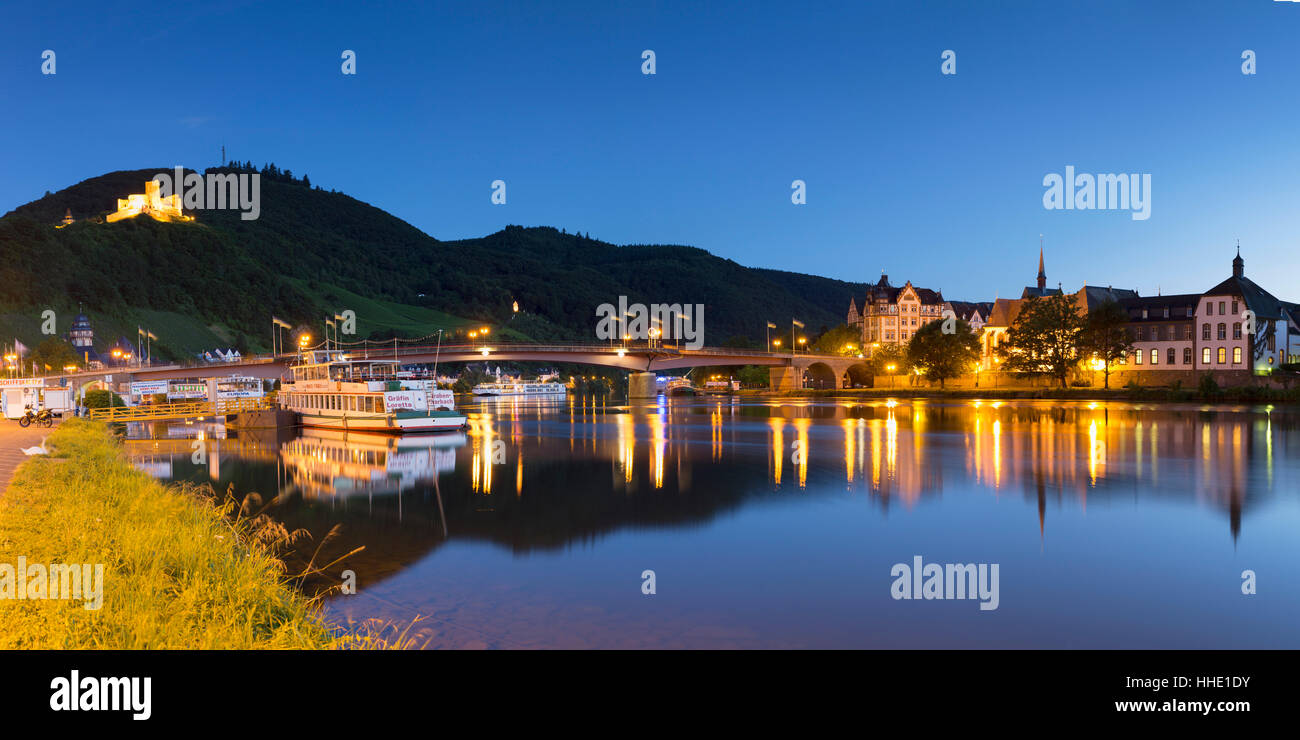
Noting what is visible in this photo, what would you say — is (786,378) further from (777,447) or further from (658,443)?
(777,447)

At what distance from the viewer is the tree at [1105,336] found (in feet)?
299

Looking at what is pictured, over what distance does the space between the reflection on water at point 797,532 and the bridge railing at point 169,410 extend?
43.0 ft

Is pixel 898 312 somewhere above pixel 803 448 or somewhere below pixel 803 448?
above

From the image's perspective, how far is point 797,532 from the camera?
2052cm

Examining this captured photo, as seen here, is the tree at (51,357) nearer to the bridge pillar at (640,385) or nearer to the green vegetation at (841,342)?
the bridge pillar at (640,385)

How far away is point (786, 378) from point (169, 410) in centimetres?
9560

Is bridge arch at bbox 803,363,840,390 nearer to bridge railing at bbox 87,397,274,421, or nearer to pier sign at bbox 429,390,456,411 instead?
pier sign at bbox 429,390,456,411

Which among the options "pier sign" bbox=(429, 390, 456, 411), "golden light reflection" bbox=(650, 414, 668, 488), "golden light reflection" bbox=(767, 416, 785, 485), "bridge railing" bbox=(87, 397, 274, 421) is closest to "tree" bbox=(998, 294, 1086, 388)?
"golden light reflection" bbox=(767, 416, 785, 485)

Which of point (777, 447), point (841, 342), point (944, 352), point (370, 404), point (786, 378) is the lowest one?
point (777, 447)

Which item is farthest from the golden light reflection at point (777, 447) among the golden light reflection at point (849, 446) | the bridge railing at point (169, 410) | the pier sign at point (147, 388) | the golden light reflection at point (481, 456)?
the pier sign at point (147, 388)

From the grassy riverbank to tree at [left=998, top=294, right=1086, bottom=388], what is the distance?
91.6 metres

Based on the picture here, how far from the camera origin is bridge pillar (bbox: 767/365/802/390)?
439 feet

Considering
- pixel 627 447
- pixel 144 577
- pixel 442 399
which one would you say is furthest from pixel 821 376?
pixel 144 577
